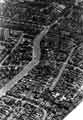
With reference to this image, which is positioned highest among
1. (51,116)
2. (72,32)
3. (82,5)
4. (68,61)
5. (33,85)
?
(82,5)

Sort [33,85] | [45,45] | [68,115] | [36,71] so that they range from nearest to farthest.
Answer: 1. [68,115]
2. [33,85]
3. [36,71]
4. [45,45]

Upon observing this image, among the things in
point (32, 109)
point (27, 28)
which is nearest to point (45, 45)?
point (27, 28)

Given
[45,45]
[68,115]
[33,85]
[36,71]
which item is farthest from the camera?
[45,45]

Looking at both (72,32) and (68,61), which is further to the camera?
(72,32)

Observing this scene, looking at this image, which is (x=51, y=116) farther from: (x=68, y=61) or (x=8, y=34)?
(x=8, y=34)

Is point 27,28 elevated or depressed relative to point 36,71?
elevated

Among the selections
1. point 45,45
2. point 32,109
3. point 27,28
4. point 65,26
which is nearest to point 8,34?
point 27,28

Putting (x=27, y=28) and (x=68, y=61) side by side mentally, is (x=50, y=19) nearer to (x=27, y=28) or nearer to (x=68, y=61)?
(x=27, y=28)
